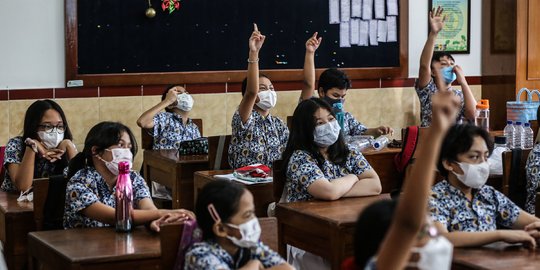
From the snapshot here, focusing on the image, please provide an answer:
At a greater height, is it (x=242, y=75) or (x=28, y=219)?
(x=242, y=75)

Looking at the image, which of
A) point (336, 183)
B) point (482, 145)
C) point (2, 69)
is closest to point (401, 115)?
point (2, 69)

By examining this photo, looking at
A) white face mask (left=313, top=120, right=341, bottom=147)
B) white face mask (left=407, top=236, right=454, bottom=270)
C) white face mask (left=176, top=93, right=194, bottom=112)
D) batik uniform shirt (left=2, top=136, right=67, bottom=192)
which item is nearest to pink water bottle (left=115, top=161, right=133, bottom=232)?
white face mask (left=313, top=120, right=341, bottom=147)

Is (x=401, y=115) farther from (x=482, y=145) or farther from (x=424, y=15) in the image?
(x=482, y=145)

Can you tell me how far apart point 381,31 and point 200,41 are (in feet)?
5.52

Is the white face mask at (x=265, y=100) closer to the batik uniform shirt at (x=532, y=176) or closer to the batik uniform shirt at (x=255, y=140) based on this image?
the batik uniform shirt at (x=255, y=140)

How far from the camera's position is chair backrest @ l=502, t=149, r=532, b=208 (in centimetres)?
470

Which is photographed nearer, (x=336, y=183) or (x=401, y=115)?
(x=336, y=183)

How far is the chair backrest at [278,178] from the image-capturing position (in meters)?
4.52

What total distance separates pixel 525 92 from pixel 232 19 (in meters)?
2.70

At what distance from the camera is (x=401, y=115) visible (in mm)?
8453

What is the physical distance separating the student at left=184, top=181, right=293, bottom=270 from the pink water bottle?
0.85 meters

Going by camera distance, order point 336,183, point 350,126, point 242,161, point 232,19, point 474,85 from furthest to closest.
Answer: point 474,85 < point 232,19 < point 350,126 < point 242,161 < point 336,183

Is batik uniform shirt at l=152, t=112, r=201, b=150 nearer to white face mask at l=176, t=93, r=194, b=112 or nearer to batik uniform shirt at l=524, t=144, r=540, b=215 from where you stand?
white face mask at l=176, t=93, r=194, b=112

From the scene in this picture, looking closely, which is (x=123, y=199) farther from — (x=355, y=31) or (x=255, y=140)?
(x=355, y=31)
